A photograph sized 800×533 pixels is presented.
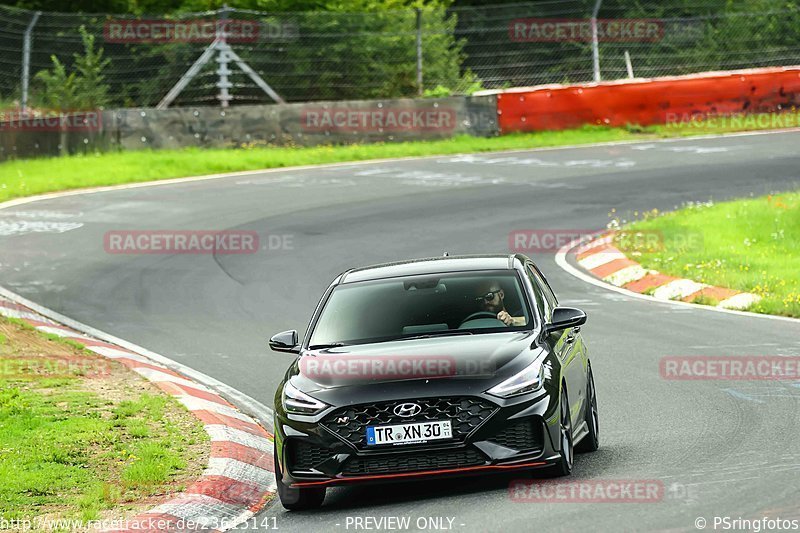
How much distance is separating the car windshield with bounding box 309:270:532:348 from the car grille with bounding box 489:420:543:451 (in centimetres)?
109

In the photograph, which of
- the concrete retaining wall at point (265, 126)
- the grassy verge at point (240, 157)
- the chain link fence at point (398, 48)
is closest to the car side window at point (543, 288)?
the grassy verge at point (240, 157)

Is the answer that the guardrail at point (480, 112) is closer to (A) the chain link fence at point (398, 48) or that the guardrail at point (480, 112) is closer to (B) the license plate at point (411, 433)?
(A) the chain link fence at point (398, 48)

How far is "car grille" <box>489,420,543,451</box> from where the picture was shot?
8.51 m

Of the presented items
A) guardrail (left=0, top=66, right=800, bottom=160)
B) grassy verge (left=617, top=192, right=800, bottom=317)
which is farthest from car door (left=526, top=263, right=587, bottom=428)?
guardrail (left=0, top=66, right=800, bottom=160)

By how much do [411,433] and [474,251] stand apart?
36.9ft

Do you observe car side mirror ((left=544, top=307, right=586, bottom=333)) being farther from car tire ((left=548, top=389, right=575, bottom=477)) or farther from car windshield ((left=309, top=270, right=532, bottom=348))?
car tire ((left=548, top=389, right=575, bottom=477))

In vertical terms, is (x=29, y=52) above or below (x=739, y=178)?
above

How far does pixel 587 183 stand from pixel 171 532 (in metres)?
17.8

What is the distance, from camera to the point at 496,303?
389 inches

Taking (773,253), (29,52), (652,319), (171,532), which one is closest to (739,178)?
(773,253)

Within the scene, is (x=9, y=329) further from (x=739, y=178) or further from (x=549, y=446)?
(x=739, y=178)

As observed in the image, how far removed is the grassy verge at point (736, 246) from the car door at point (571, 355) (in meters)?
5.76

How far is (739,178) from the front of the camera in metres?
25.0

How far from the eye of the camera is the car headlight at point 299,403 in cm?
872
